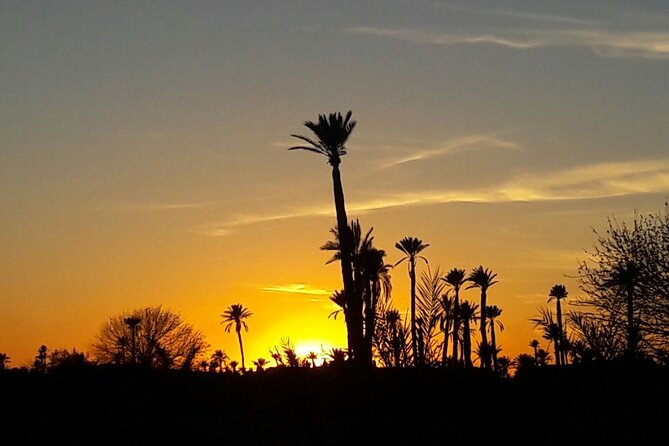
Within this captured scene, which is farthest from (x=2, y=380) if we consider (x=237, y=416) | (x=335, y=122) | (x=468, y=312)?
(x=335, y=122)

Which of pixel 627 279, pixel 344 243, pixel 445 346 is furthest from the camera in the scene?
pixel 344 243

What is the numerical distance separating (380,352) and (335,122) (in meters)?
22.4

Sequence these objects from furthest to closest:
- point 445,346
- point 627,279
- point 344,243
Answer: point 344,243, point 627,279, point 445,346

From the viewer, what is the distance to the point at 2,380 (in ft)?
62.7

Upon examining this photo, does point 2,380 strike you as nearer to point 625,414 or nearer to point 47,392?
point 47,392

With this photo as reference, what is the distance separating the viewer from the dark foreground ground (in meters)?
14.3

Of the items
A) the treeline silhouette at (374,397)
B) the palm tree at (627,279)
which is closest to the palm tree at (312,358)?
the treeline silhouette at (374,397)

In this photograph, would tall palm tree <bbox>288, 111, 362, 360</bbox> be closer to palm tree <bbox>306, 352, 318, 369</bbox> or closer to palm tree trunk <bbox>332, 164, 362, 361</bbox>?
palm tree trunk <bbox>332, 164, 362, 361</bbox>

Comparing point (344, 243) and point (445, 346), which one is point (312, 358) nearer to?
point (445, 346)

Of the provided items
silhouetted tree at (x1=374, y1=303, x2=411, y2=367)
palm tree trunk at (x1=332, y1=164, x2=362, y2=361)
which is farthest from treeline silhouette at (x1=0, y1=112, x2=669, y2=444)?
palm tree trunk at (x1=332, y1=164, x2=362, y2=361)

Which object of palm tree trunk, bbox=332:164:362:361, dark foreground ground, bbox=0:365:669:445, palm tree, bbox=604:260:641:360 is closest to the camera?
dark foreground ground, bbox=0:365:669:445

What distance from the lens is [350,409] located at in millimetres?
16906

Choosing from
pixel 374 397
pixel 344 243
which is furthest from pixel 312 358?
pixel 344 243

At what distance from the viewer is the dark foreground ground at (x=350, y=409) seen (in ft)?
46.8
